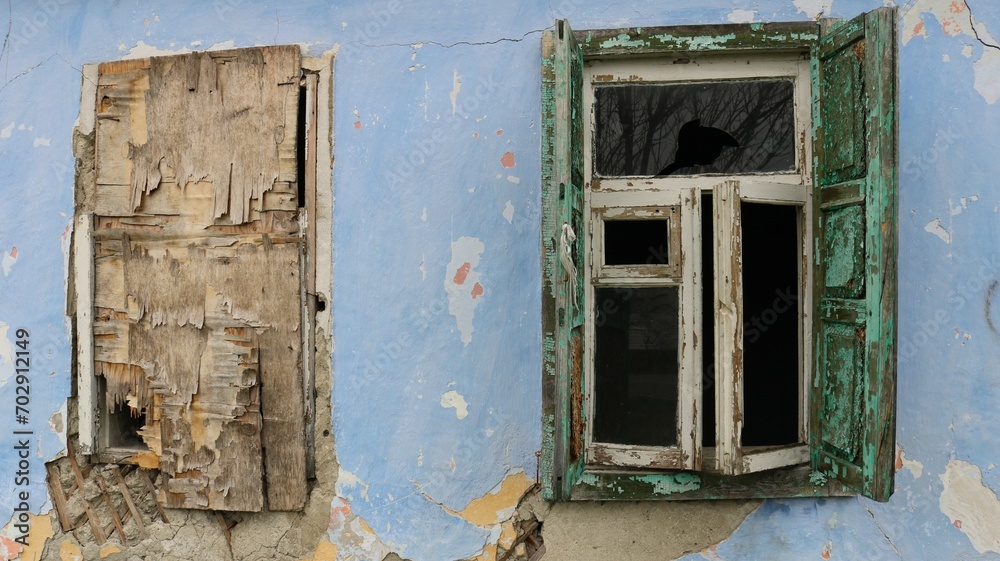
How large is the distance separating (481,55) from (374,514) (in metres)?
1.75

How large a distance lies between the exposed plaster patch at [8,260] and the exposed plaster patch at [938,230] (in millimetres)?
3392

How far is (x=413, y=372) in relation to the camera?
7.64 feet

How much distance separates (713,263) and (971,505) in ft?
4.09

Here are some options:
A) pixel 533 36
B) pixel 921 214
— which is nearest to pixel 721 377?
pixel 921 214

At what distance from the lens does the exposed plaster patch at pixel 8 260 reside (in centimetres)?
245

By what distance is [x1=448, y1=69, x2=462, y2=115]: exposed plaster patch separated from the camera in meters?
2.34

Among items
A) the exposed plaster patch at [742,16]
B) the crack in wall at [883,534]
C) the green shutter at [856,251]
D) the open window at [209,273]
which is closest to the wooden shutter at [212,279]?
the open window at [209,273]

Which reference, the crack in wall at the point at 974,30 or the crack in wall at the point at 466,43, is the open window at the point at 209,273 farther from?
the crack in wall at the point at 974,30

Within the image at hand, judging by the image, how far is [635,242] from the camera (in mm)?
2230

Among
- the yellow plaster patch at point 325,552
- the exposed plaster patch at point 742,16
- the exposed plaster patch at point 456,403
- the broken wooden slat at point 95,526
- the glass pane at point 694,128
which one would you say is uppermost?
the exposed plaster patch at point 742,16

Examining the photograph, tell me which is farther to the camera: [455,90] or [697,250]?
[455,90]

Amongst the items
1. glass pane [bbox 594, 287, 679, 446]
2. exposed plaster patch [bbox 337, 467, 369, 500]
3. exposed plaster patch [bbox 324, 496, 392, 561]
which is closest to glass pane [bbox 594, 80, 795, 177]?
glass pane [bbox 594, 287, 679, 446]

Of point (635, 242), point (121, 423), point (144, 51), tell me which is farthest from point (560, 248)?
point (121, 423)

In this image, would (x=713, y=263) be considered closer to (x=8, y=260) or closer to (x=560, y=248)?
(x=560, y=248)
